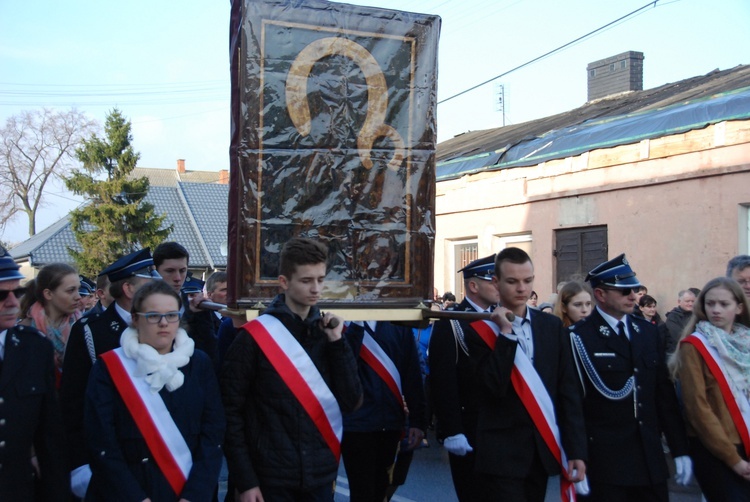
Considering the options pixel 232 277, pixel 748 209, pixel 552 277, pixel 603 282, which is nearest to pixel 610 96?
pixel 552 277

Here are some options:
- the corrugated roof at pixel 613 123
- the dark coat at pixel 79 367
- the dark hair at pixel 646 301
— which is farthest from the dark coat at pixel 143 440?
the corrugated roof at pixel 613 123

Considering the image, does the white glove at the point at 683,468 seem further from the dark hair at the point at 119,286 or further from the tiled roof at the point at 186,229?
the tiled roof at the point at 186,229

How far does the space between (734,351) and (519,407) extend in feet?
4.58

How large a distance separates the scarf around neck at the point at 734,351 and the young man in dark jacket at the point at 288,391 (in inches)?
88.3

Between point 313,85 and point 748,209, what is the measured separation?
386 inches

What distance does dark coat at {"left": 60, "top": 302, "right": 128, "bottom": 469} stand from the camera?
4.06 m

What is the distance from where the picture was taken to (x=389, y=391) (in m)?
5.29

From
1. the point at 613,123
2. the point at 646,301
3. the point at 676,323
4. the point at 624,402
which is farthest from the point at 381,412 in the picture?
the point at 613,123

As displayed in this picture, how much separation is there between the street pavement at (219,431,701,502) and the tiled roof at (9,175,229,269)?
31.3 metres

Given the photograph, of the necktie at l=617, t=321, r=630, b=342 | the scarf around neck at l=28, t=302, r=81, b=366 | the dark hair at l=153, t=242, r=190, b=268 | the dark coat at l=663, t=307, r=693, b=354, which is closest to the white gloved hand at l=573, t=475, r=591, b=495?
the necktie at l=617, t=321, r=630, b=342

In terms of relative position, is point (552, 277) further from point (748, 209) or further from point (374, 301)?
point (374, 301)

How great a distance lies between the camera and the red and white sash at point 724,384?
4.76 metres

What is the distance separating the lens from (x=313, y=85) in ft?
14.2

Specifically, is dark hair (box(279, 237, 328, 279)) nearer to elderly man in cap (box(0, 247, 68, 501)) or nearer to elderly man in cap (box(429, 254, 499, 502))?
elderly man in cap (box(429, 254, 499, 502))
